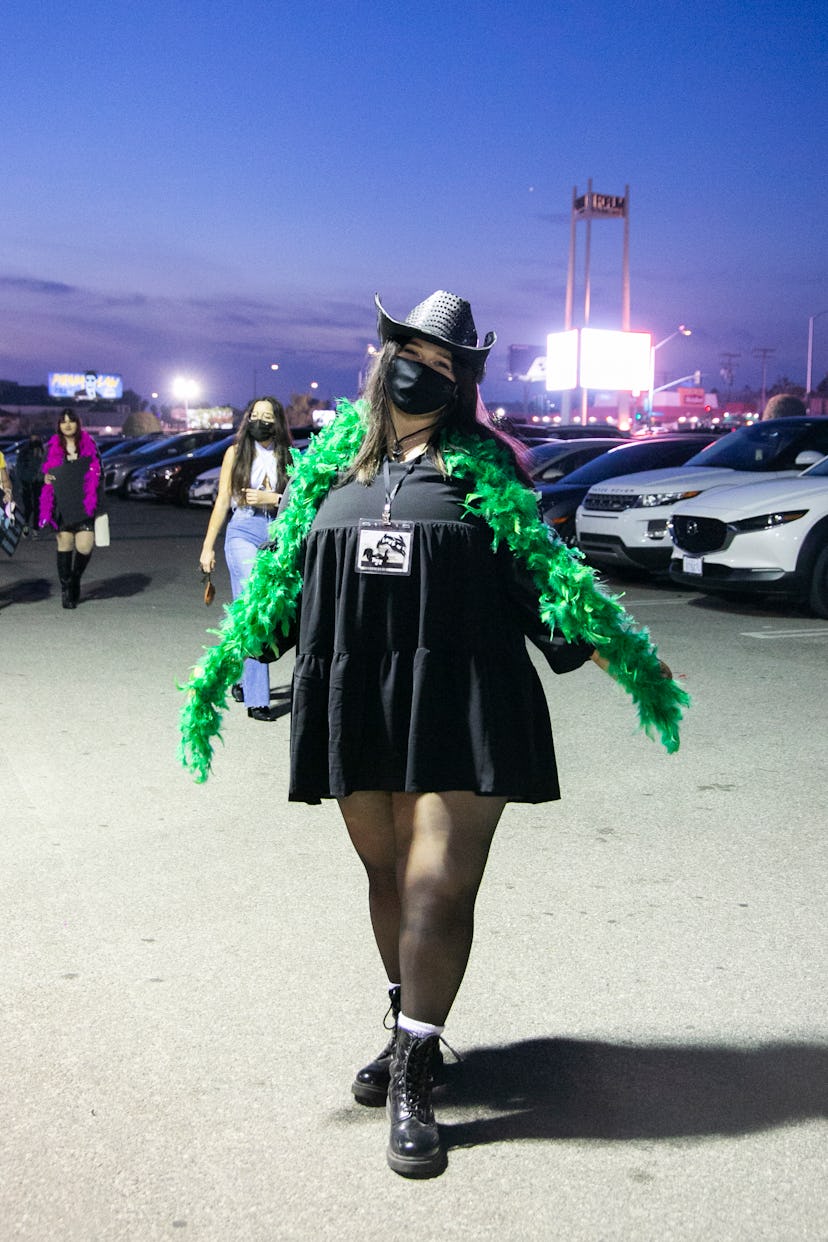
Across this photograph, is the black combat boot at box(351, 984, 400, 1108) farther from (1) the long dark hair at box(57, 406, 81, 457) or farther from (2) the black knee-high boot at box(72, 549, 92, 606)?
(2) the black knee-high boot at box(72, 549, 92, 606)

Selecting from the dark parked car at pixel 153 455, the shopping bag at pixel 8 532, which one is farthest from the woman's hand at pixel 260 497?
the dark parked car at pixel 153 455

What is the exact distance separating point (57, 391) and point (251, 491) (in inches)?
5207

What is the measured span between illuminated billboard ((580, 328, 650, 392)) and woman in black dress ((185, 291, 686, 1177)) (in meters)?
72.8

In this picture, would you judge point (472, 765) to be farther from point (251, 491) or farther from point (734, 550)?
point (734, 550)

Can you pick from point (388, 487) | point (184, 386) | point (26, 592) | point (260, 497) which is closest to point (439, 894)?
point (388, 487)

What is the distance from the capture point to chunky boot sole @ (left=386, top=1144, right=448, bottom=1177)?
300 centimetres

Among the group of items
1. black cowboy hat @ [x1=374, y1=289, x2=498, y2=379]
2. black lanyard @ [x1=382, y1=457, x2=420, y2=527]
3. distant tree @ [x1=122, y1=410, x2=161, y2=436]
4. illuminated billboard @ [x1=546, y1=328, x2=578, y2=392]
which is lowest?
black lanyard @ [x1=382, y1=457, x2=420, y2=527]

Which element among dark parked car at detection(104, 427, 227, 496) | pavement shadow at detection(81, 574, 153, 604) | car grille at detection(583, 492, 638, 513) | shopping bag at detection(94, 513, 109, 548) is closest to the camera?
shopping bag at detection(94, 513, 109, 548)

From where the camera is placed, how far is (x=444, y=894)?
3.12 metres

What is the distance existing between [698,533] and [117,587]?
628cm

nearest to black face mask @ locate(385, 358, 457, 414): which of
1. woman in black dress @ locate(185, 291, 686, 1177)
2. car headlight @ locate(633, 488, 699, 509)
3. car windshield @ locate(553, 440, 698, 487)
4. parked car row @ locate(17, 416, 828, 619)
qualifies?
woman in black dress @ locate(185, 291, 686, 1177)

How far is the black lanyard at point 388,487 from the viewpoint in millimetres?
3176

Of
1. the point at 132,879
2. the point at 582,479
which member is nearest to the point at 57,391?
the point at 582,479

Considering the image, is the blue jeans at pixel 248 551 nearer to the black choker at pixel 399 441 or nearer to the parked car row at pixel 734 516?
the black choker at pixel 399 441
